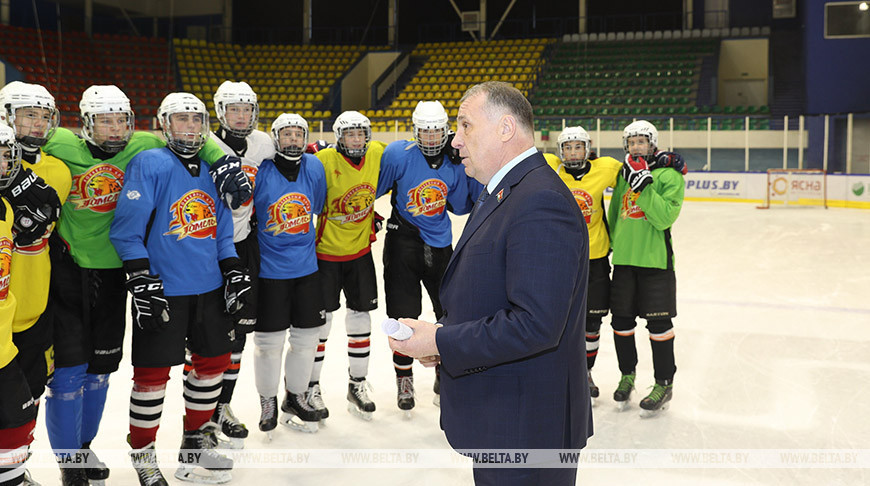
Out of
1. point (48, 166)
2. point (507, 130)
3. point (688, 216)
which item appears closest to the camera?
point (507, 130)

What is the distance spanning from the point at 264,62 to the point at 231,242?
22165mm

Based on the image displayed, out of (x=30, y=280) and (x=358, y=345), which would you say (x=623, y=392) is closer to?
(x=358, y=345)

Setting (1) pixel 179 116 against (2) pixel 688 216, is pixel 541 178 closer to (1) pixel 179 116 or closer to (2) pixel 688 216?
(1) pixel 179 116

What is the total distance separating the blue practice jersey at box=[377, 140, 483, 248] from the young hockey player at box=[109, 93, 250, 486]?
1.26m

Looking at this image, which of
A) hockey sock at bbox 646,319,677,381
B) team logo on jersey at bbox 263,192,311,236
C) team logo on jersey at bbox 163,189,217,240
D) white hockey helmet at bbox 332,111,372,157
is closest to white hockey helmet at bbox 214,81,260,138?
team logo on jersey at bbox 263,192,311,236

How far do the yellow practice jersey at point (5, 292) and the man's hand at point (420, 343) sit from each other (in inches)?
54.4

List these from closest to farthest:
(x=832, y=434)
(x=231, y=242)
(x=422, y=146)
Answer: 1. (x=231, y=242)
2. (x=832, y=434)
3. (x=422, y=146)

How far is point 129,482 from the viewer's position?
3326 mm

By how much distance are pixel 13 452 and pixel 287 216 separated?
170 centimetres

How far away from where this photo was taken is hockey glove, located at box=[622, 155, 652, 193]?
159 inches

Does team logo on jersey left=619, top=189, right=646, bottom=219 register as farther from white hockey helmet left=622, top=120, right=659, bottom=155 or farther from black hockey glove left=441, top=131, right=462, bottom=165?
black hockey glove left=441, top=131, right=462, bottom=165

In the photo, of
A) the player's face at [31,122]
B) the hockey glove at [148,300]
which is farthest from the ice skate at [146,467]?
the player's face at [31,122]

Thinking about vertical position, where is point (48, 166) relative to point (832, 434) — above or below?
above

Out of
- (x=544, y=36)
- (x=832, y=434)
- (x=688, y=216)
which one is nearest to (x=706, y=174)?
(x=688, y=216)
